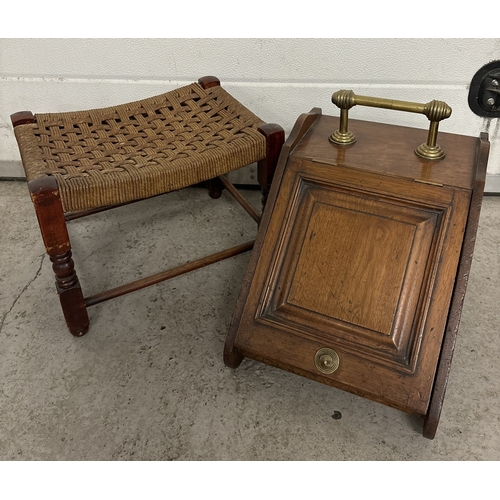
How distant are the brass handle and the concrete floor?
1.87 feet

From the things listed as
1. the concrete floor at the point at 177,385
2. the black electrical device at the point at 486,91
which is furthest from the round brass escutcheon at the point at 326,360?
the black electrical device at the point at 486,91

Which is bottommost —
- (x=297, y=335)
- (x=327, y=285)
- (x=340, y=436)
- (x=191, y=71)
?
(x=340, y=436)

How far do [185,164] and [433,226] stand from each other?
0.68 meters

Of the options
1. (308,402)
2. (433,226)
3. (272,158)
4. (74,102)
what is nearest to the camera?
(433,226)

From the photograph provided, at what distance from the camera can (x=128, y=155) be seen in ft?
5.08

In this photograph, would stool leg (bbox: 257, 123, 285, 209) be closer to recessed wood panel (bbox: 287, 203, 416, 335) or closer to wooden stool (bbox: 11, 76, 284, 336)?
wooden stool (bbox: 11, 76, 284, 336)

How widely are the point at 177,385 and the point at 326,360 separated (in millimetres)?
437

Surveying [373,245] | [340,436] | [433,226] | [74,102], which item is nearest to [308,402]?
[340,436]

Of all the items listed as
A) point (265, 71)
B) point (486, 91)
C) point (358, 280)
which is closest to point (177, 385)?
point (358, 280)

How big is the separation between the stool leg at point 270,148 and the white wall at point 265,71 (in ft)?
1.80

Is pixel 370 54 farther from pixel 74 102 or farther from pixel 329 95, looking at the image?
pixel 74 102

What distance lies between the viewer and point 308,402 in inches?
56.9

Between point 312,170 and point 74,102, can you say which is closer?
point 312,170

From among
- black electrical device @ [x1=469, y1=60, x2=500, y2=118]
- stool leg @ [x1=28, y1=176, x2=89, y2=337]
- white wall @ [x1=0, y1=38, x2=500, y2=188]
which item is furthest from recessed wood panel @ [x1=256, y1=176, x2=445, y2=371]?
black electrical device @ [x1=469, y1=60, x2=500, y2=118]
